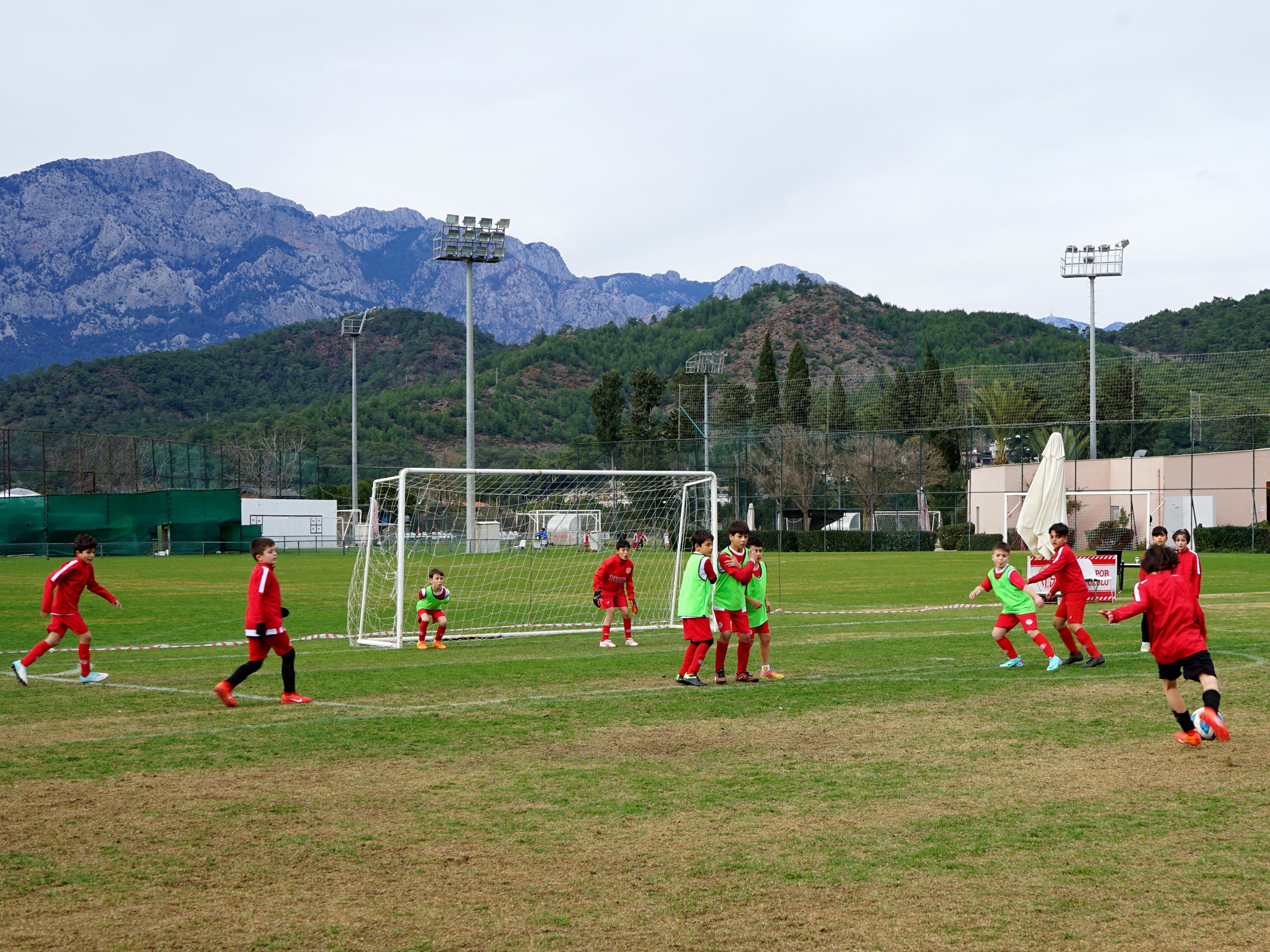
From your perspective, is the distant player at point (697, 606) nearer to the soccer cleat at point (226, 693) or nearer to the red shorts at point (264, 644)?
the red shorts at point (264, 644)

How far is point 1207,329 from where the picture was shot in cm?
7962

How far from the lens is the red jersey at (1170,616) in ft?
26.6

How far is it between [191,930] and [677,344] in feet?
401

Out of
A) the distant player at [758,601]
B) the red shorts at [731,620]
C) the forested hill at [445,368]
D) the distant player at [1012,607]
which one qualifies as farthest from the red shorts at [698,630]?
the forested hill at [445,368]

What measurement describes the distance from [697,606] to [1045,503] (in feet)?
39.8

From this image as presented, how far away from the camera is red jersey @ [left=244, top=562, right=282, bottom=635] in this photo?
10250mm

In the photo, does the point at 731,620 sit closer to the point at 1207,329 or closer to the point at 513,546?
the point at 513,546

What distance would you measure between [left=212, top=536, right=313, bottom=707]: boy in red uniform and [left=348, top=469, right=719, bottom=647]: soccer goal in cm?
570

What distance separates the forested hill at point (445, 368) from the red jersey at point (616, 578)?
7940cm

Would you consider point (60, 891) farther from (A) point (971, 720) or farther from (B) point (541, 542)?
(B) point (541, 542)

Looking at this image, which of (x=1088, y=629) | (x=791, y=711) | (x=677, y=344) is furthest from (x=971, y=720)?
(x=677, y=344)

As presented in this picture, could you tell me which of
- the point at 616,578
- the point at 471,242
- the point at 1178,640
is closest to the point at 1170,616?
the point at 1178,640

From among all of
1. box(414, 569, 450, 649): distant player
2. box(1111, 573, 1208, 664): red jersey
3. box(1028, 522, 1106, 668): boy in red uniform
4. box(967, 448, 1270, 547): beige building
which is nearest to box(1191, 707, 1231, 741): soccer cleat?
box(1111, 573, 1208, 664): red jersey

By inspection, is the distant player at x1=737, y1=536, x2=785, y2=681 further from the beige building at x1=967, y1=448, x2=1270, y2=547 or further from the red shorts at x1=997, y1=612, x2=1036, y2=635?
the beige building at x1=967, y1=448, x2=1270, y2=547
